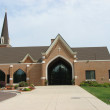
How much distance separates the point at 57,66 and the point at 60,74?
1744 millimetres

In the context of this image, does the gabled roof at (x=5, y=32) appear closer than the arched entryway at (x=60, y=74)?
No

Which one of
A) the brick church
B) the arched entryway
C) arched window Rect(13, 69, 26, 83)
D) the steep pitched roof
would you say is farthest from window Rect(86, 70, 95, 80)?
the steep pitched roof

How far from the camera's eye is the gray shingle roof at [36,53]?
38.5 metres

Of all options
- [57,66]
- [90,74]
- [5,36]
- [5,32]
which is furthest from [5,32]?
[90,74]

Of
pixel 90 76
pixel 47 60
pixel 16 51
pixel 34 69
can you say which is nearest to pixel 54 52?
pixel 47 60

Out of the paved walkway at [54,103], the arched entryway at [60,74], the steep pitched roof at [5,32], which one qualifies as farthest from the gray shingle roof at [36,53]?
the paved walkway at [54,103]

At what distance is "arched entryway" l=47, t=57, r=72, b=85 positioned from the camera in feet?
125

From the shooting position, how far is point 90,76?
118ft

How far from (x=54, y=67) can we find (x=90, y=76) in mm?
7526

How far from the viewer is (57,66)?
126 ft

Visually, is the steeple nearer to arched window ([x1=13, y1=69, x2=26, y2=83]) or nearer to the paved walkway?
arched window ([x1=13, y1=69, x2=26, y2=83])

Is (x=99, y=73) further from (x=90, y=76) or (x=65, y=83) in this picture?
(x=65, y=83)

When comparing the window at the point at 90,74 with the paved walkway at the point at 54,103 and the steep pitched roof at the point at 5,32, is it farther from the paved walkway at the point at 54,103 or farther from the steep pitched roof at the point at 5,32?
the steep pitched roof at the point at 5,32

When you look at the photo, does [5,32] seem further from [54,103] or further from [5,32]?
[54,103]
